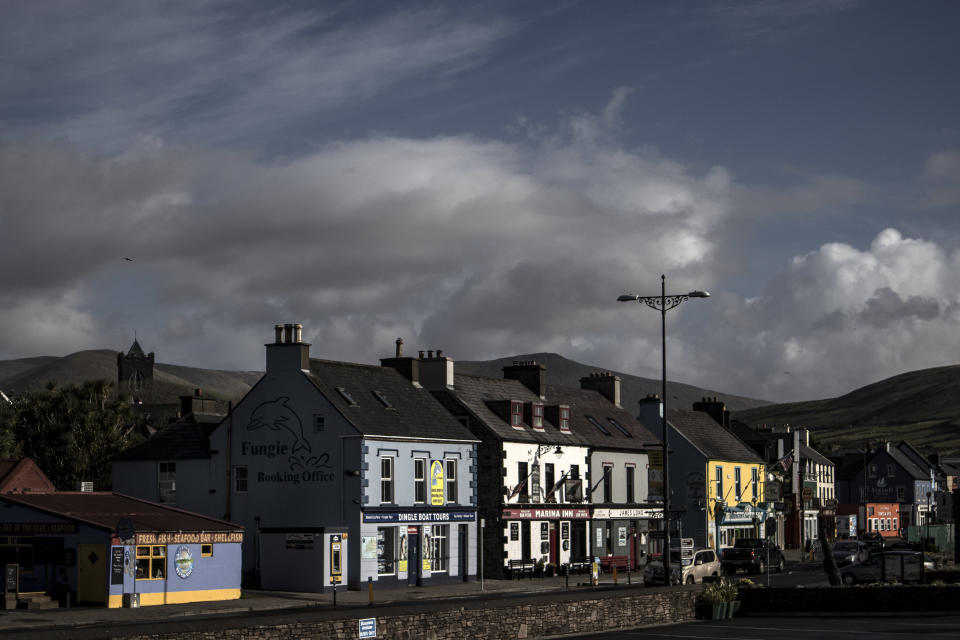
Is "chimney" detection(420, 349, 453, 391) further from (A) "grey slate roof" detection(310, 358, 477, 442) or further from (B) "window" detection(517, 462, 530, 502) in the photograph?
(B) "window" detection(517, 462, 530, 502)

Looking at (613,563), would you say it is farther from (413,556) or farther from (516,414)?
(413,556)

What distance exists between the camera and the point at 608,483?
74.6m

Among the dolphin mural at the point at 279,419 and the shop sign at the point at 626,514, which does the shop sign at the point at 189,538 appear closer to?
the dolphin mural at the point at 279,419

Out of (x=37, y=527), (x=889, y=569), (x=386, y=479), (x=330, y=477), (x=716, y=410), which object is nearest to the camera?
(x=37, y=527)

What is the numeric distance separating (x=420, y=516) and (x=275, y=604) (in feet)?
41.4

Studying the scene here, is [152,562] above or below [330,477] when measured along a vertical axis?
below

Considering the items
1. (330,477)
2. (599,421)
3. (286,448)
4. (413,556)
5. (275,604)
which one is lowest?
(275,604)

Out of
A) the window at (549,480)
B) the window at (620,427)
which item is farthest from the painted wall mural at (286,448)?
the window at (620,427)

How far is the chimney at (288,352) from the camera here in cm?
5866

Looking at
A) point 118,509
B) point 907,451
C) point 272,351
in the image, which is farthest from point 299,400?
point 907,451

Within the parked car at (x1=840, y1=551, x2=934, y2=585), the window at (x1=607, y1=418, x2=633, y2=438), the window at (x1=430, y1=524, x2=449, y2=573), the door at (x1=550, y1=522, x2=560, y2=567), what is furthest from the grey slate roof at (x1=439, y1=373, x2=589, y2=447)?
the parked car at (x1=840, y1=551, x2=934, y2=585)

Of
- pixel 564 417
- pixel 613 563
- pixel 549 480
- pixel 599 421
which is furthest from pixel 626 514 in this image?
pixel 549 480

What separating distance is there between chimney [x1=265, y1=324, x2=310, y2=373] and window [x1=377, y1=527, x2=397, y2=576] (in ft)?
27.4

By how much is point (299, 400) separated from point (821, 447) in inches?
4898
